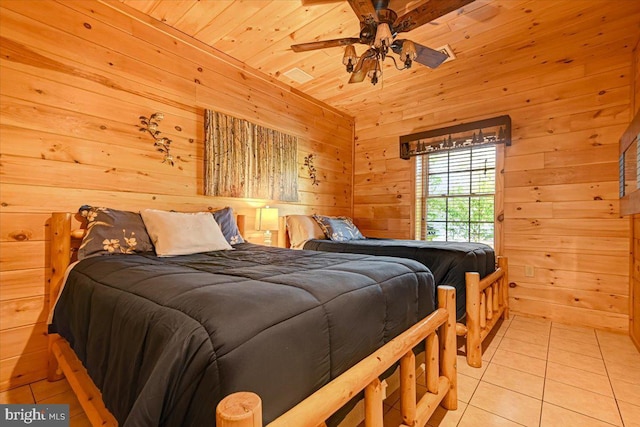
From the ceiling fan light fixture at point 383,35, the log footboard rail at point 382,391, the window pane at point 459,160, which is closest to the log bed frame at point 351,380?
the log footboard rail at point 382,391

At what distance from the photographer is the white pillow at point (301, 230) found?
127 inches

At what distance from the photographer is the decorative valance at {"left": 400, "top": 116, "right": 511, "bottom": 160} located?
123 inches

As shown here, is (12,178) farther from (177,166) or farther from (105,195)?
(177,166)

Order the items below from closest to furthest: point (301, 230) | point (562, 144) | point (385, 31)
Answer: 1. point (385, 31)
2. point (562, 144)
3. point (301, 230)

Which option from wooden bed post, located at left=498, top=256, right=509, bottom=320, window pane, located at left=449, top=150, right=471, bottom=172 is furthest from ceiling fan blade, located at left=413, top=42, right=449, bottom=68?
wooden bed post, located at left=498, top=256, right=509, bottom=320

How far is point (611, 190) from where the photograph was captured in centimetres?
265

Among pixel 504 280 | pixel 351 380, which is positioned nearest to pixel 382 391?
pixel 351 380

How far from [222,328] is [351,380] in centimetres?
47

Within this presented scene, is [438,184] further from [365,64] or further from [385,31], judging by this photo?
[385,31]

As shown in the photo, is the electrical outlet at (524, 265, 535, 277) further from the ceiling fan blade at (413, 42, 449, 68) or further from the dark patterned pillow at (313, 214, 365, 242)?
the ceiling fan blade at (413, 42, 449, 68)

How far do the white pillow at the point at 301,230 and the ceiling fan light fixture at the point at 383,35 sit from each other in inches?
75.8

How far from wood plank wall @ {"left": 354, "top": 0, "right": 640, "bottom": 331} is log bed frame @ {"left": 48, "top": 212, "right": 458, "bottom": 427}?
2018 mm

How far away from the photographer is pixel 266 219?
2.97 metres

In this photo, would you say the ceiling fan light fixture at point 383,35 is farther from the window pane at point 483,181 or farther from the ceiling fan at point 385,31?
the window pane at point 483,181
